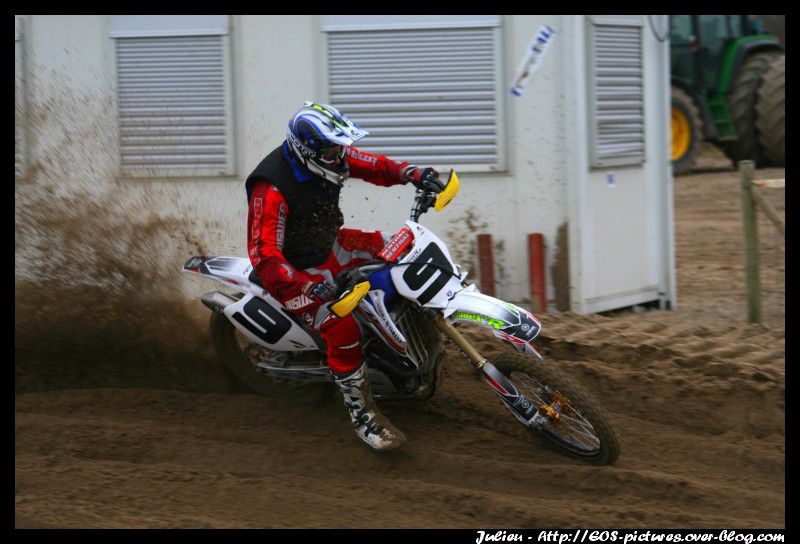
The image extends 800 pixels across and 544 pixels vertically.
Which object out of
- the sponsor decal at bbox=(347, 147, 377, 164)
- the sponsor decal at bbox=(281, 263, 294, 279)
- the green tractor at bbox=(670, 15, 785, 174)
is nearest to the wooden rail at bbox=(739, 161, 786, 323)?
the sponsor decal at bbox=(347, 147, 377, 164)

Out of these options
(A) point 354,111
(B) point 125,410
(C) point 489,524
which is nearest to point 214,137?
(A) point 354,111

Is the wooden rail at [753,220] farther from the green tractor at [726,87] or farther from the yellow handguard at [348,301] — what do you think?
the green tractor at [726,87]

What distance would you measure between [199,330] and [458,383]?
189 cm

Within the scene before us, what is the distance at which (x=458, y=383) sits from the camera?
257 inches

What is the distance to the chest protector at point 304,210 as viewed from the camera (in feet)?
18.3

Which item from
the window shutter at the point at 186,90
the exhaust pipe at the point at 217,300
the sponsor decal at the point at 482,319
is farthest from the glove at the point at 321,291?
the window shutter at the point at 186,90

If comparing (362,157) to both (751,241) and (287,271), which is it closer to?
(287,271)

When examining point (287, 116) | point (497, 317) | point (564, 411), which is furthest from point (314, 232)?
point (287, 116)

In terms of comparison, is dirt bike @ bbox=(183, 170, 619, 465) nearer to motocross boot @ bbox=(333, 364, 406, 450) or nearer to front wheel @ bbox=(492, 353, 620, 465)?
front wheel @ bbox=(492, 353, 620, 465)

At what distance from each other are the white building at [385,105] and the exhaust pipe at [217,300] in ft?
7.46

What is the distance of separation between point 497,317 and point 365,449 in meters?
1.15

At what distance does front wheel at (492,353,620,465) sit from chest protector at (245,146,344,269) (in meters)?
1.28

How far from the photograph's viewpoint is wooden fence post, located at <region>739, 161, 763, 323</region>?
8.20 m
